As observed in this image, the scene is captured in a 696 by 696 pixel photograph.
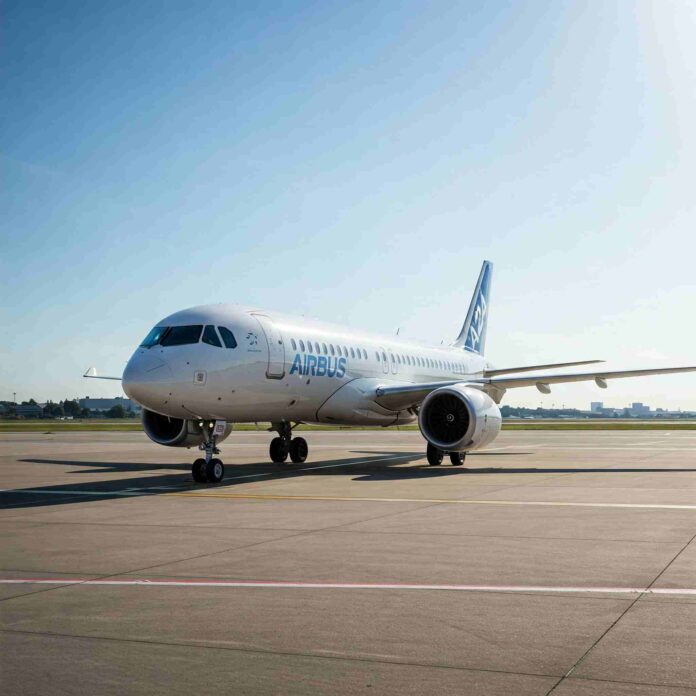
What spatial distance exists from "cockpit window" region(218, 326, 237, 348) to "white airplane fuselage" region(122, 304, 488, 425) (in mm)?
75

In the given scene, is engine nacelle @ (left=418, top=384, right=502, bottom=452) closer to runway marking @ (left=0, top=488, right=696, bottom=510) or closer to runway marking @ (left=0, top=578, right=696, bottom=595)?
runway marking @ (left=0, top=488, right=696, bottom=510)

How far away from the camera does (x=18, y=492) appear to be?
49.9 feet

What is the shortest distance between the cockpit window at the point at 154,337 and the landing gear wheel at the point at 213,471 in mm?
2754

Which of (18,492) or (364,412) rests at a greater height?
(364,412)

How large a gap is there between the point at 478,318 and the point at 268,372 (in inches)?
796

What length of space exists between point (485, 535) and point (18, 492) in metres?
9.47

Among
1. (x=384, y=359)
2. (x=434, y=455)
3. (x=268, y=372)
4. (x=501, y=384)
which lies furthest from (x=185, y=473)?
(x=501, y=384)

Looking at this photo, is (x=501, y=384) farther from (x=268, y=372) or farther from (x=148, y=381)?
(x=148, y=381)

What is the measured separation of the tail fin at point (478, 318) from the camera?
3662 cm

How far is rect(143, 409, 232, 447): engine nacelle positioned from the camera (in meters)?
19.7

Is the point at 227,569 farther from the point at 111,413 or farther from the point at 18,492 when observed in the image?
the point at 111,413

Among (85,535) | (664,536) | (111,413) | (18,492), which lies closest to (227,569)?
(85,535)

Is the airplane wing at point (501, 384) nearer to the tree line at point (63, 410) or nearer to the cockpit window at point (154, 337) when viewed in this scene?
the cockpit window at point (154, 337)

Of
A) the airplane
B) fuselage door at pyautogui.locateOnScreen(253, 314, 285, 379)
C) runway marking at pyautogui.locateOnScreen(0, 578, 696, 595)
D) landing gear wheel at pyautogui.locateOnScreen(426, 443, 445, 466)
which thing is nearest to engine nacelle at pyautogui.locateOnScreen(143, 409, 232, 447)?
the airplane
